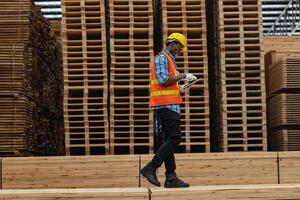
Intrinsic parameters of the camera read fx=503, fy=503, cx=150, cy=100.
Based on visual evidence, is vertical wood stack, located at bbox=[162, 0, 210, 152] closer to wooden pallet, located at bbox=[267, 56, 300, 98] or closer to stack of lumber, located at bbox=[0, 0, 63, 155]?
wooden pallet, located at bbox=[267, 56, 300, 98]

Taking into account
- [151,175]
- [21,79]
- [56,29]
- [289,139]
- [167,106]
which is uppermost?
[56,29]

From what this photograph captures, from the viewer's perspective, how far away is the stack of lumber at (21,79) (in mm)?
6918

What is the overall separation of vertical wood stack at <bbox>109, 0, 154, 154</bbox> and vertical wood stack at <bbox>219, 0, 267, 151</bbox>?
1104mm

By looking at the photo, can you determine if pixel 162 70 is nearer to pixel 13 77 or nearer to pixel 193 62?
pixel 193 62

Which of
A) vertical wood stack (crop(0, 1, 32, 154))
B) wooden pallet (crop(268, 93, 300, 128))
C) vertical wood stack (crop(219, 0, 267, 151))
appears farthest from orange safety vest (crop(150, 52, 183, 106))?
wooden pallet (crop(268, 93, 300, 128))

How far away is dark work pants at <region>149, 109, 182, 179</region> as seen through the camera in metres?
4.77

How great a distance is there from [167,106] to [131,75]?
2.53 meters

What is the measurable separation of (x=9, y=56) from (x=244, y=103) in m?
3.42

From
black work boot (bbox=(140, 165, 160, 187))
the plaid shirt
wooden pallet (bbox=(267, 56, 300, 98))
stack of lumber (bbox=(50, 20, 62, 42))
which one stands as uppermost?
stack of lumber (bbox=(50, 20, 62, 42))

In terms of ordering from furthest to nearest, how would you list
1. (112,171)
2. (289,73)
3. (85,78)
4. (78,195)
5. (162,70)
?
(289,73)
(85,78)
(112,171)
(162,70)
(78,195)

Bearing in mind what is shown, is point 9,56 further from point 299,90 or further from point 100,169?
point 299,90

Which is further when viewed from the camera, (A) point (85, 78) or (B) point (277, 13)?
(B) point (277, 13)

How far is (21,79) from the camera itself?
708 cm

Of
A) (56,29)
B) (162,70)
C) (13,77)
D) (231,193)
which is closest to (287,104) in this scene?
(162,70)
